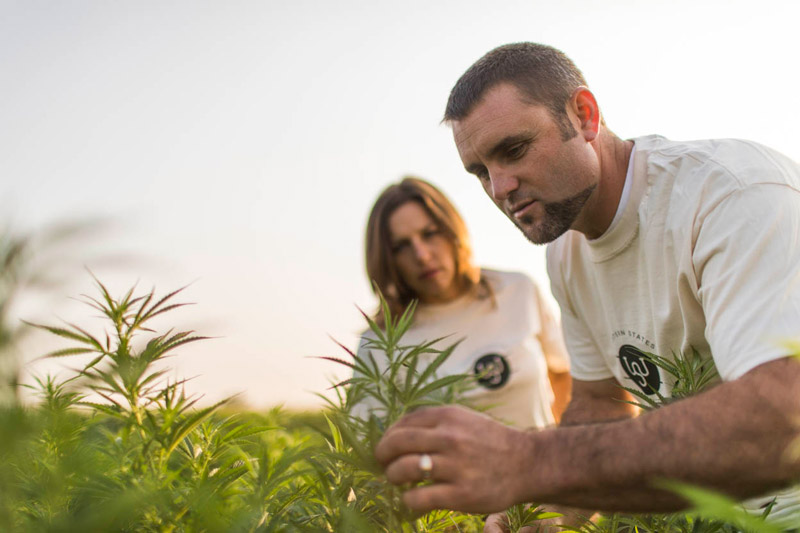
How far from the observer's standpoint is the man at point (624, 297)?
44.8 inches

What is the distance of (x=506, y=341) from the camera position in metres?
4.65

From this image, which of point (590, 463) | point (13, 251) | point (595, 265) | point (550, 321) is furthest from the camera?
point (550, 321)

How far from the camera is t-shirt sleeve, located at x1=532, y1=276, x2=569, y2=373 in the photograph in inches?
200

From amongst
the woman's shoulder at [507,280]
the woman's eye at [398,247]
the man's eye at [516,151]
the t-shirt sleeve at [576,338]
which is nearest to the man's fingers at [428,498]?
the man's eye at [516,151]

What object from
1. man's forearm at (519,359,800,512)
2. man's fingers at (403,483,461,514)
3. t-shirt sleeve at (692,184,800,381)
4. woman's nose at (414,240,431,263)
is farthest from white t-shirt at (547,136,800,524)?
woman's nose at (414,240,431,263)

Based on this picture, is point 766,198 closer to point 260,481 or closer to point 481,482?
point 481,482

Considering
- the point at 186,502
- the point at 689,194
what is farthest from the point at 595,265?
the point at 186,502

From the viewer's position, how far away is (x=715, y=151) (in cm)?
218

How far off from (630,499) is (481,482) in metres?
0.33

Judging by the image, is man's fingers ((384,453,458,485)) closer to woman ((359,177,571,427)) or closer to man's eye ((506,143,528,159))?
man's eye ((506,143,528,159))

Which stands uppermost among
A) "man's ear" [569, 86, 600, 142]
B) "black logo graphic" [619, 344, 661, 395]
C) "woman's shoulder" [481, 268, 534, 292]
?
"man's ear" [569, 86, 600, 142]

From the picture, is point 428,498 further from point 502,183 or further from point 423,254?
point 423,254

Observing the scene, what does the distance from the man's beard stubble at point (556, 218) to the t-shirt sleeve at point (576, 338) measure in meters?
0.67

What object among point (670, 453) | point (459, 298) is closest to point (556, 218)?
point (670, 453)
